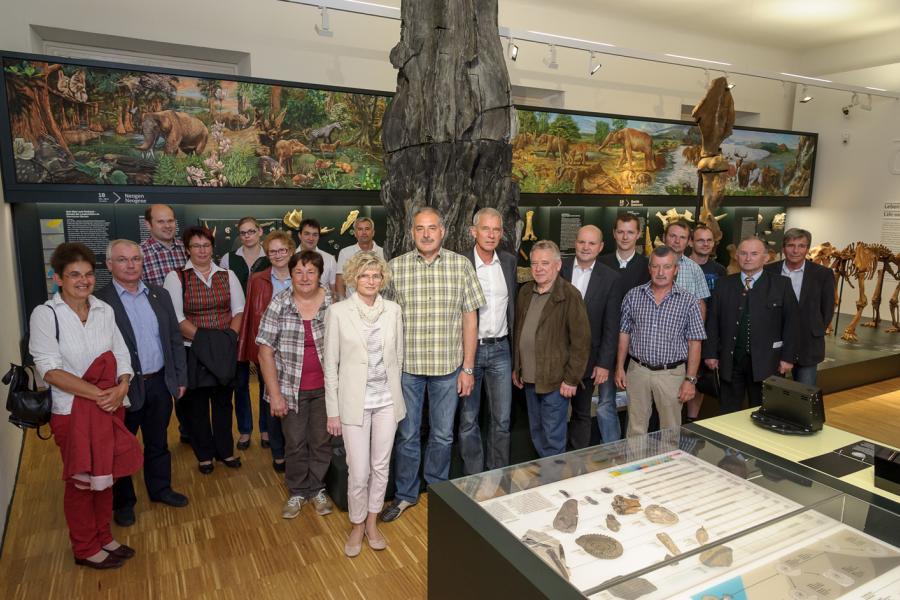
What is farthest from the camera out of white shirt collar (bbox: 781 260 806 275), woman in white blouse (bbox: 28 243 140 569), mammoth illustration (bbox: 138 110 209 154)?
mammoth illustration (bbox: 138 110 209 154)

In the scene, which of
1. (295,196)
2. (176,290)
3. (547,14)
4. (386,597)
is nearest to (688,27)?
(547,14)

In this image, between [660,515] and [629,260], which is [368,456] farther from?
[629,260]

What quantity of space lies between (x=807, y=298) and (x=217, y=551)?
4.75m

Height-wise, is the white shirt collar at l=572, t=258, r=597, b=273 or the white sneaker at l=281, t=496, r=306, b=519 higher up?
the white shirt collar at l=572, t=258, r=597, b=273

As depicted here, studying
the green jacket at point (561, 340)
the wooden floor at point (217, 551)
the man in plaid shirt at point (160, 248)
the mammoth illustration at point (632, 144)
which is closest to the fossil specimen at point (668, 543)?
the wooden floor at point (217, 551)

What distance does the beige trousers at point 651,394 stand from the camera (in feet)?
12.6

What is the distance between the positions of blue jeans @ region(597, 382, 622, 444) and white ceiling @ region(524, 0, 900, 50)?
7178 mm

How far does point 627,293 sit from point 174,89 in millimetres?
5241

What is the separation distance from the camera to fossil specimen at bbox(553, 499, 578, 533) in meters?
1.96

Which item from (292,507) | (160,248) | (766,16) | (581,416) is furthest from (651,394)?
(766,16)

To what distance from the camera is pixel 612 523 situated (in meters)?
1.99

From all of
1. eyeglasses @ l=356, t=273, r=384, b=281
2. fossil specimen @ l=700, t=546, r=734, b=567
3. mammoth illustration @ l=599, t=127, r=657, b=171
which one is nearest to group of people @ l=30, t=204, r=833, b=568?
eyeglasses @ l=356, t=273, r=384, b=281

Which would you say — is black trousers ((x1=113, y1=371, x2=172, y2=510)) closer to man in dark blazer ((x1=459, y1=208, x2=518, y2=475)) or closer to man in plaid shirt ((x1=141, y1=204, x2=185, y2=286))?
man in plaid shirt ((x1=141, y1=204, x2=185, y2=286))

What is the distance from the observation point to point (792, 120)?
12.1m
